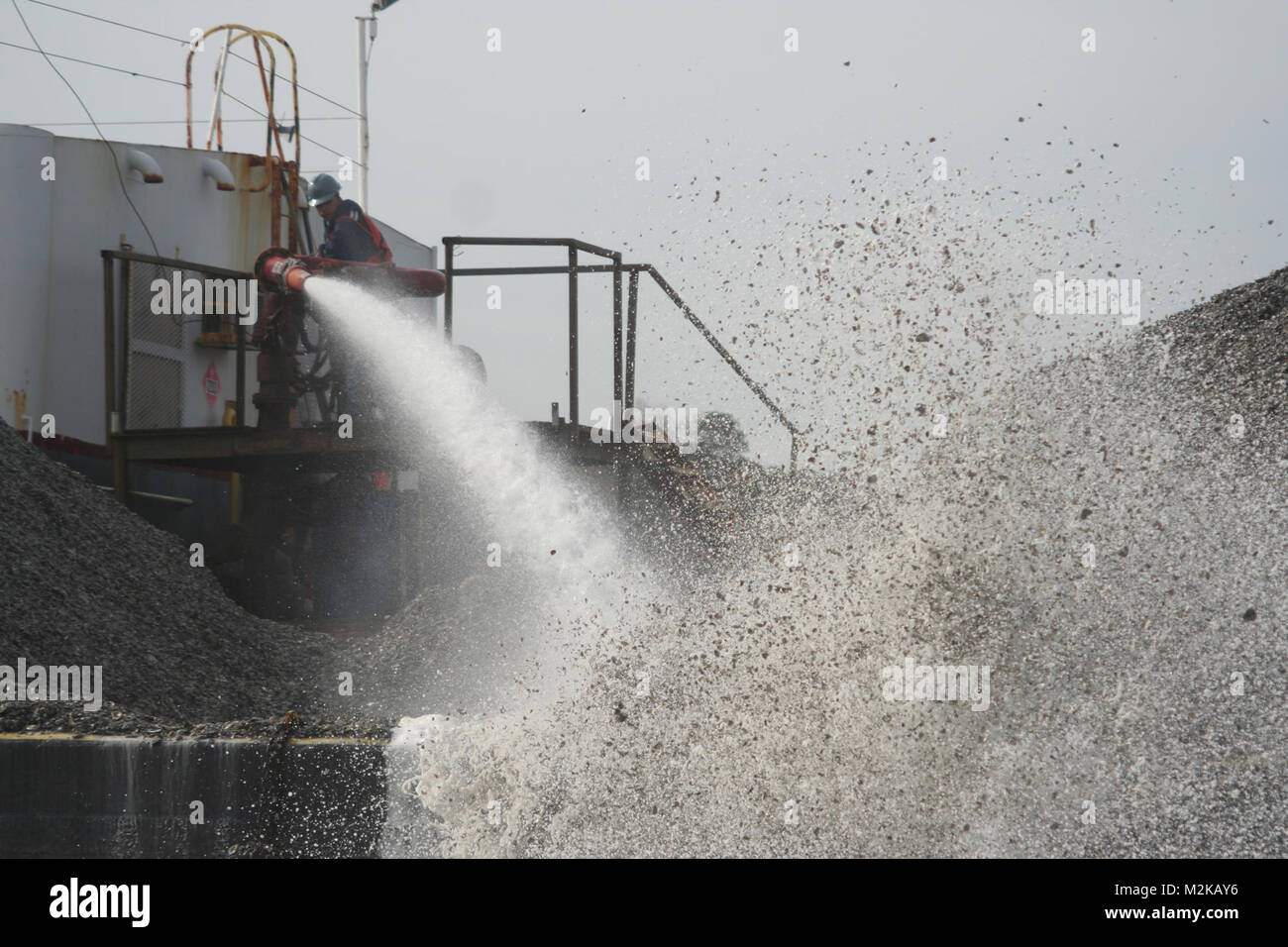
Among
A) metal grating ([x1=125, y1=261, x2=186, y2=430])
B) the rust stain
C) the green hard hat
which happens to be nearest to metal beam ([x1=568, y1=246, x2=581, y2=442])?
the green hard hat

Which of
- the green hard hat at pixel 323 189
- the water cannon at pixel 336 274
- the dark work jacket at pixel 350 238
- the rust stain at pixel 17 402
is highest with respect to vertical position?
the green hard hat at pixel 323 189

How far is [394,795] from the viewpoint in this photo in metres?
5.00

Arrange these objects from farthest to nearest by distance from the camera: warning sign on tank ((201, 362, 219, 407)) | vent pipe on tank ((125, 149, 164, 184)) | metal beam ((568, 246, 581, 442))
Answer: warning sign on tank ((201, 362, 219, 407)) < vent pipe on tank ((125, 149, 164, 184)) < metal beam ((568, 246, 581, 442))

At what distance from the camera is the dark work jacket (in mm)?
9852

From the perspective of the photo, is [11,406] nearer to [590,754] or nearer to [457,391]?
[457,391]

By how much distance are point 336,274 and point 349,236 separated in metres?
0.39

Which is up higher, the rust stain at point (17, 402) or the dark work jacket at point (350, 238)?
the dark work jacket at point (350, 238)

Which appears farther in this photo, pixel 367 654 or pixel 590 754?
pixel 367 654

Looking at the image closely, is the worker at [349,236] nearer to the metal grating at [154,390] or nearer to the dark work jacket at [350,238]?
the dark work jacket at [350,238]

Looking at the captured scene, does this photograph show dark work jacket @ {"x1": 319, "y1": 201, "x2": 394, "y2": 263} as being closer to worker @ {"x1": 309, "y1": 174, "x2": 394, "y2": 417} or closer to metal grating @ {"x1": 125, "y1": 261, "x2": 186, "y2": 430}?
worker @ {"x1": 309, "y1": 174, "x2": 394, "y2": 417}

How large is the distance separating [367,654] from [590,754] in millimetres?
4178

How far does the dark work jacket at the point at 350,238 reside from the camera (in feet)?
32.3

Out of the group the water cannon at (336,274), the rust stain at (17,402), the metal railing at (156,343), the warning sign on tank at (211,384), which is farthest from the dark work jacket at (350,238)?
the rust stain at (17,402)
